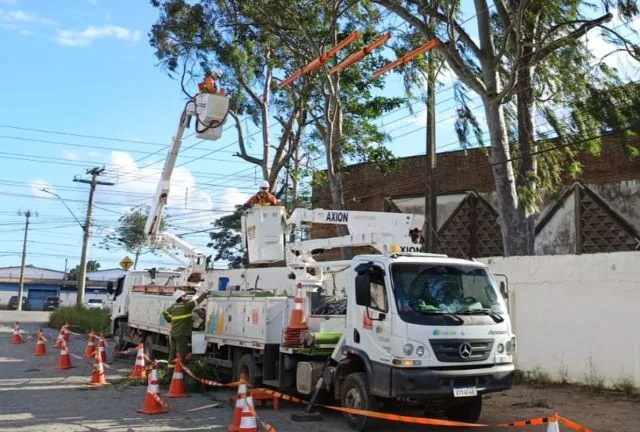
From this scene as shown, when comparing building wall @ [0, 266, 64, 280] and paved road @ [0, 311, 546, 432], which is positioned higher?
building wall @ [0, 266, 64, 280]

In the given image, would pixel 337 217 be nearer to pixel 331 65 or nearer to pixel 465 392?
pixel 465 392

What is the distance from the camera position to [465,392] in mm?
8344

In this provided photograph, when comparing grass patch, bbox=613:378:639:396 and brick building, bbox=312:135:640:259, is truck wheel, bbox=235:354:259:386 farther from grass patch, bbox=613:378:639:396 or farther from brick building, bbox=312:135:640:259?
brick building, bbox=312:135:640:259

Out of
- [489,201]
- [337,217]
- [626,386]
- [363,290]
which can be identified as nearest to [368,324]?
[363,290]

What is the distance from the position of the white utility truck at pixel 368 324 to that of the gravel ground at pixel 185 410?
0.72 metres

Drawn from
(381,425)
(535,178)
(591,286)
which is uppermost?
(535,178)

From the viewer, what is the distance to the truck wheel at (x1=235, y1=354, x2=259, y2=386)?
1154 cm

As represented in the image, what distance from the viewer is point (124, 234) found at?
64938 mm

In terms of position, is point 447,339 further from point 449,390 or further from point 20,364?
point 20,364

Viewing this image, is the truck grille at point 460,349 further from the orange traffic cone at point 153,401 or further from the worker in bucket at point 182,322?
the worker in bucket at point 182,322

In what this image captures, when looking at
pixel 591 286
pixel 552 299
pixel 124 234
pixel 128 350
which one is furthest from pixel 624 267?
pixel 124 234

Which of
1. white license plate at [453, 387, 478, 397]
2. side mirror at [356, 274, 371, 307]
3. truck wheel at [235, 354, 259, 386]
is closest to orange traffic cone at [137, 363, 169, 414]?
truck wheel at [235, 354, 259, 386]

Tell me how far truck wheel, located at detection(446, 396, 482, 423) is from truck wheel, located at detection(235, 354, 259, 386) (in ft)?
12.2

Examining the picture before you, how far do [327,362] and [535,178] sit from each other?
333 inches
